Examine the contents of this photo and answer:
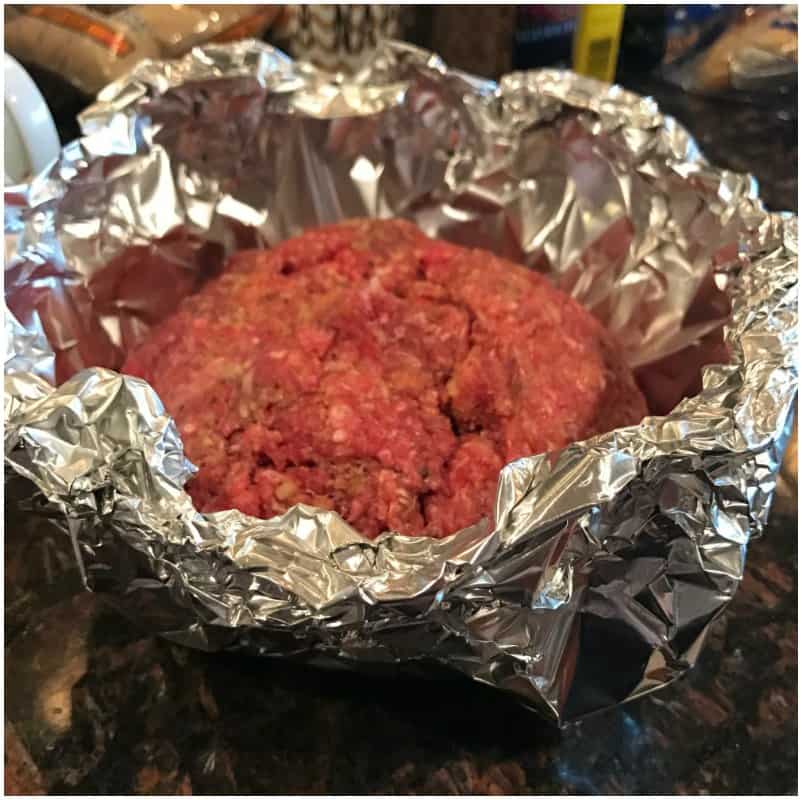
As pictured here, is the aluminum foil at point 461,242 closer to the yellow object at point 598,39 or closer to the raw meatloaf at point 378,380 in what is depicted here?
the raw meatloaf at point 378,380

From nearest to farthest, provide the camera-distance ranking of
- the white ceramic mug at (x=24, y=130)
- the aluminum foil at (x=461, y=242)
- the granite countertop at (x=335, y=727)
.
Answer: the aluminum foil at (x=461, y=242) → the granite countertop at (x=335, y=727) → the white ceramic mug at (x=24, y=130)

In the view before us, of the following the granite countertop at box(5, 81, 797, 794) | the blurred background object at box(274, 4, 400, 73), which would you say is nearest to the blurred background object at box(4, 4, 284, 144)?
the blurred background object at box(274, 4, 400, 73)

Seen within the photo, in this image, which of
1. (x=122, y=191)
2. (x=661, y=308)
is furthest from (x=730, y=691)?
(x=122, y=191)

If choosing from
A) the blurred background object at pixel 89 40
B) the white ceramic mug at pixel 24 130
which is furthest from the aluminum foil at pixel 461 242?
the blurred background object at pixel 89 40

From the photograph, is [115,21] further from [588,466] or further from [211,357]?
[588,466]

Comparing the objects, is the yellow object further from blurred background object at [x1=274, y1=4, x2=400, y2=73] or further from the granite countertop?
the granite countertop

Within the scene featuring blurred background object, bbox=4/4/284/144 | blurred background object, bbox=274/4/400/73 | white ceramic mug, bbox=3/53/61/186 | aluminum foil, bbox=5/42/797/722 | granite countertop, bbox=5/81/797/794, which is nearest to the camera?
aluminum foil, bbox=5/42/797/722
